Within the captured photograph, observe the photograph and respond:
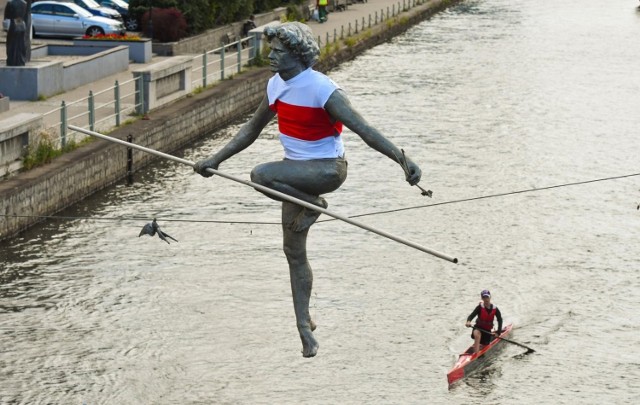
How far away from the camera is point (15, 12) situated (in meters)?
51.1

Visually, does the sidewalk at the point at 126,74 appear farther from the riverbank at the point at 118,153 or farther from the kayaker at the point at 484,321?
the kayaker at the point at 484,321

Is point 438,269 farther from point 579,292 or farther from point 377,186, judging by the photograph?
point 377,186

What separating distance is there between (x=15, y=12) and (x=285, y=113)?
41.8 m

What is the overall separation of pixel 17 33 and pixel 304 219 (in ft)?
132

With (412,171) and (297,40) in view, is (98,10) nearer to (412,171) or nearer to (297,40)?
(297,40)

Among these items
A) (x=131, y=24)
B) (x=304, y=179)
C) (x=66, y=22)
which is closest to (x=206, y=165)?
(x=304, y=179)

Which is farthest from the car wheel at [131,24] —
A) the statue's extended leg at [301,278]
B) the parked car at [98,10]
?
the statue's extended leg at [301,278]

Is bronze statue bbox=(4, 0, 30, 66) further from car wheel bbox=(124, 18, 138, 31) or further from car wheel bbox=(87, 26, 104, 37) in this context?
car wheel bbox=(124, 18, 138, 31)

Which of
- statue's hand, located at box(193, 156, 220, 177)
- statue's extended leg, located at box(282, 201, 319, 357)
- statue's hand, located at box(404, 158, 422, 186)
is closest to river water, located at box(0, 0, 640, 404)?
statue's extended leg, located at box(282, 201, 319, 357)

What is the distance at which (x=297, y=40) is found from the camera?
35.8 feet

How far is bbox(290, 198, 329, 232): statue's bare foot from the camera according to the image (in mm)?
11039

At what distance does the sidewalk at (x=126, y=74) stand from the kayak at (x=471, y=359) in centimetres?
1445

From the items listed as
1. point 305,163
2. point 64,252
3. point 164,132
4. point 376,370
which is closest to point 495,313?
point 376,370

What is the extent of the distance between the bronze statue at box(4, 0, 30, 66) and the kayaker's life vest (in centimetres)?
2282
